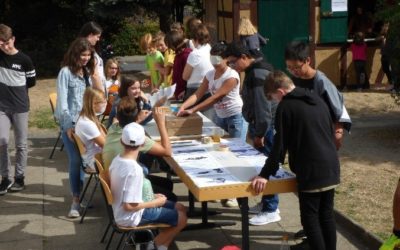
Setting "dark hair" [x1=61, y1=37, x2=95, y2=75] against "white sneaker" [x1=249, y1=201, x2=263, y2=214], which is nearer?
"white sneaker" [x1=249, y1=201, x2=263, y2=214]

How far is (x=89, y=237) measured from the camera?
5.91 m

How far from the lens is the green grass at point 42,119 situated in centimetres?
1117

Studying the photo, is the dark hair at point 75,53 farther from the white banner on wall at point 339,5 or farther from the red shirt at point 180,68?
the white banner on wall at point 339,5

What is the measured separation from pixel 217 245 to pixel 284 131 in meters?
1.58

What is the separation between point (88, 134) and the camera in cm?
605

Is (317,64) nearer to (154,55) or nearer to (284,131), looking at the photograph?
(154,55)

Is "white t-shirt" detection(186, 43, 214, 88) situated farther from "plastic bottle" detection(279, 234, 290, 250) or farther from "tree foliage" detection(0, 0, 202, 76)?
"tree foliage" detection(0, 0, 202, 76)

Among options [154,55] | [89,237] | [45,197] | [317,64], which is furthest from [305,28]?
[89,237]

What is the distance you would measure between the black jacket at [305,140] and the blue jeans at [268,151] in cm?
132

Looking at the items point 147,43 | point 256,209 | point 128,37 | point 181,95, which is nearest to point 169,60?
point 147,43

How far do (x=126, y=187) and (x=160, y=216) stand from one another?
40 centimetres

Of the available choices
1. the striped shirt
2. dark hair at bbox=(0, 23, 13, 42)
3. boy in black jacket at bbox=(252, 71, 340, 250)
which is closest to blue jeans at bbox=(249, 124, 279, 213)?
boy in black jacket at bbox=(252, 71, 340, 250)

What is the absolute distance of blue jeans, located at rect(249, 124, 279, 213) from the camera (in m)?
5.93

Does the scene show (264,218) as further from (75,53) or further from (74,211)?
(75,53)
